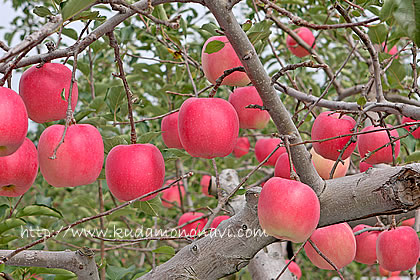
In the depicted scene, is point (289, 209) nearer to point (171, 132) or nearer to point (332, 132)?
point (332, 132)

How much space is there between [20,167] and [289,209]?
493 mm

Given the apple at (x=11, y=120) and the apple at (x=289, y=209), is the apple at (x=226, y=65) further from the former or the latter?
Result: the apple at (x=11, y=120)

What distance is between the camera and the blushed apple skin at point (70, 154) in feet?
2.64

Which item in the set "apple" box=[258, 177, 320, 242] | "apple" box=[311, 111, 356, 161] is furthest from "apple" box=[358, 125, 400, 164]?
"apple" box=[258, 177, 320, 242]

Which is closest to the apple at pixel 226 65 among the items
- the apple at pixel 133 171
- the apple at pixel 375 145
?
the apple at pixel 133 171

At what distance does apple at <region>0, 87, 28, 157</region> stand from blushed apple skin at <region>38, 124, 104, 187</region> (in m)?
0.11

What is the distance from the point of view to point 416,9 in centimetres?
45

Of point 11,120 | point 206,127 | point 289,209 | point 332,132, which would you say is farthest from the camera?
point 332,132

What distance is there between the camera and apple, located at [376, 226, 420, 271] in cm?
121

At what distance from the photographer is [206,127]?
896 millimetres

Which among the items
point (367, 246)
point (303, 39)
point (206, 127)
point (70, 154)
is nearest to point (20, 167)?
point (70, 154)

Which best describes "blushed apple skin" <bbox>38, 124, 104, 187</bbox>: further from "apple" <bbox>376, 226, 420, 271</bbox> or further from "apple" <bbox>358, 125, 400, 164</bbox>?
"apple" <bbox>376, 226, 420, 271</bbox>

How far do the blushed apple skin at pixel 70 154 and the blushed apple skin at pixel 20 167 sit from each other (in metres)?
0.02

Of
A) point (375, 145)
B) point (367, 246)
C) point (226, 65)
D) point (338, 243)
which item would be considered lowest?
point (367, 246)
